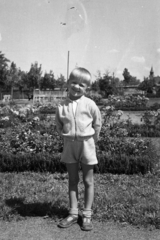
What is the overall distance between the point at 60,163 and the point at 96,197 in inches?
52.0

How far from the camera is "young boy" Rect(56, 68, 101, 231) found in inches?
95.1

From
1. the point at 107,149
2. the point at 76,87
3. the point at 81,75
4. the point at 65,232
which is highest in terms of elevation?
the point at 81,75

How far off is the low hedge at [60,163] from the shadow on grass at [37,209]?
1.36 metres

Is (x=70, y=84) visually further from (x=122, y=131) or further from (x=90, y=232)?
(x=122, y=131)

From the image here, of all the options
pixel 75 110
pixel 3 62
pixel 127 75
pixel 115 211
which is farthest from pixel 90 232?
pixel 127 75

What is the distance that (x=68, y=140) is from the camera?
8.11 feet

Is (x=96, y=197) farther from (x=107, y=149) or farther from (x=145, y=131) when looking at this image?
(x=145, y=131)

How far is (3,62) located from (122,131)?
37649mm

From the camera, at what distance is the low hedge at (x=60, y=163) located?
431 cm

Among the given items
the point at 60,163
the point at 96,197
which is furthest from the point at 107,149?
the point at 96,197

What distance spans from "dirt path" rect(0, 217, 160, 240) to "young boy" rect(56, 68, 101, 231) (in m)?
0.08

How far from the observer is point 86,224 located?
246cm

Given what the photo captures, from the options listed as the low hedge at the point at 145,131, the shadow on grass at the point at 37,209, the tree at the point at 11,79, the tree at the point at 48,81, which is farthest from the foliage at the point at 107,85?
the shadow on grass at the point at 37,209

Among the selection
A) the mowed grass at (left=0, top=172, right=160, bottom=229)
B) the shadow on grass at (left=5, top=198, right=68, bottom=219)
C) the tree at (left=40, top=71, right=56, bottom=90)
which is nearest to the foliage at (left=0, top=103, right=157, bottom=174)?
the mowed grass at (left=0, top=172, right=160, bottom=229)
